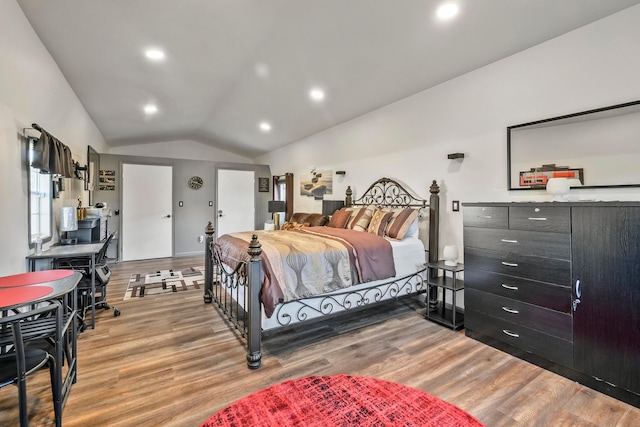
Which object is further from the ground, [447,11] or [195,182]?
[447,11]

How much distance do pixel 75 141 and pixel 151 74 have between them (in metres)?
1.63

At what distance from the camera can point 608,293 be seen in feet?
6.46

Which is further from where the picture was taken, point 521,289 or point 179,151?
point 179,151

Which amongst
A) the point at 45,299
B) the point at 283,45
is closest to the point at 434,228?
the point at 283,45

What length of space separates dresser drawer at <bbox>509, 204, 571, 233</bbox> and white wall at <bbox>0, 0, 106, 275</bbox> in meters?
4.00

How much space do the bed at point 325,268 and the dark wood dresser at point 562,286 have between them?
78 centimetres

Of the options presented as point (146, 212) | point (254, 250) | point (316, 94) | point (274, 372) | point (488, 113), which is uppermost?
point (316, 94)

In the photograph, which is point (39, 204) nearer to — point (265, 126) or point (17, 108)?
point (17, 108)

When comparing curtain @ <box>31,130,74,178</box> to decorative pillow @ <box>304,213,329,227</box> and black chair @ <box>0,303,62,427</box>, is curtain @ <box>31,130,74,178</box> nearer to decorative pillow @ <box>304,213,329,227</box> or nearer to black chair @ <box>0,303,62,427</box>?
black chair @ <box>0,303,62,427</box>

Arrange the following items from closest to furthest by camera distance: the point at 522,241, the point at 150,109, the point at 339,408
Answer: the point at 339,408
the point at 522,241
the point at 150,109

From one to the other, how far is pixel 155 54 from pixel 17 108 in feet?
4.60

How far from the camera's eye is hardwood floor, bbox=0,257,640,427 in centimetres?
177

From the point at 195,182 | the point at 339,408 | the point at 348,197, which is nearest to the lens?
the point at 339,408

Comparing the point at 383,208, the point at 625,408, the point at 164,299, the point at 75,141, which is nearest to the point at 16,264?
the point at 164,299
